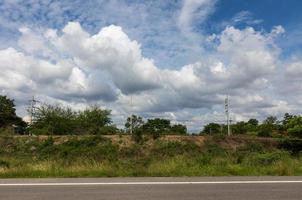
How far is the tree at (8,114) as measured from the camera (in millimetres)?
89250

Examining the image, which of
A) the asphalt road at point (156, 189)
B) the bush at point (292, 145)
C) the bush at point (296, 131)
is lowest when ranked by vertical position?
the asphalt road at point (156, 189)

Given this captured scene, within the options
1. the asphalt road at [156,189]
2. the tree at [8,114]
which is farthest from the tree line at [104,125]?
the asphalt road at [156,189]

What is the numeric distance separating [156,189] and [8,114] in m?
84.4

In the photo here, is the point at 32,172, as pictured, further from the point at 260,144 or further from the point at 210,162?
the point at 260,144

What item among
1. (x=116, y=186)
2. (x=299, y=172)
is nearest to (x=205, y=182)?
(x=116, y=186)

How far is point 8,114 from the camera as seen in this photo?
9006cm

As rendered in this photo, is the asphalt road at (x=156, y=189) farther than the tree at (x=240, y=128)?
No

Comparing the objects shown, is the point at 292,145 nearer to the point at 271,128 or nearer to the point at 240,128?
the point at 271,128

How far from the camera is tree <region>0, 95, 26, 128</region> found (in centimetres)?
8925

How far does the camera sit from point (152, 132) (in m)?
46.0

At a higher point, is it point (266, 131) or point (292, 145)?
point (266, 131)

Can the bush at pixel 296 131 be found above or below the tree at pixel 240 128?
below

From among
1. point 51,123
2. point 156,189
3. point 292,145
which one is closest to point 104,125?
point 51,123

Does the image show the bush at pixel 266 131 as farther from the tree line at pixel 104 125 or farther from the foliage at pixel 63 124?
the foliage at pixel 63 124
